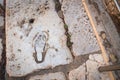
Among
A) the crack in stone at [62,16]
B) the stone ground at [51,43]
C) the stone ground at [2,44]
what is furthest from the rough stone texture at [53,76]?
the stone ground at [2,44]

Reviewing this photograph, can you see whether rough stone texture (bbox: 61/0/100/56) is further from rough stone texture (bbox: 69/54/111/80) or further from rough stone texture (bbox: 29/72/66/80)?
rough stone texture (bbox: 29/72/66/80)

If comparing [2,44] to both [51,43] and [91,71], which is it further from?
[91,71]

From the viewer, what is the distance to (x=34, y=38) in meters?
1.56

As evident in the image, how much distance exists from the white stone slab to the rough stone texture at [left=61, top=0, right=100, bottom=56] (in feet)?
0.21

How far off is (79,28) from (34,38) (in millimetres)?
334

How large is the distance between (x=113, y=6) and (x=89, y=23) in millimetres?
247

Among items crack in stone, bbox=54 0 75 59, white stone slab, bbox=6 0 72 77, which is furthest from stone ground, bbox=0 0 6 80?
crack in stone, bbox=54 0 75 59

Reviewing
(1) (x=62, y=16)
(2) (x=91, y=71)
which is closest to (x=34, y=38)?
(1) (x=62, y=16)

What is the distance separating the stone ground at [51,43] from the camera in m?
1.39

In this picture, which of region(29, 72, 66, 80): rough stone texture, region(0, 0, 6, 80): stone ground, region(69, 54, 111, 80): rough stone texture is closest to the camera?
region(69, 54, 111, 80): rough stone texture

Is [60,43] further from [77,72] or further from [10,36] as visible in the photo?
[10,36]

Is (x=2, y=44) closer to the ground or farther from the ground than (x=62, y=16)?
closer to the ground

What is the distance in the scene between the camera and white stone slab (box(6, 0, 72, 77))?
148cm

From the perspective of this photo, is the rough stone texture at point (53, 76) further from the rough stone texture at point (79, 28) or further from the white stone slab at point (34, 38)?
the rough stone texture at point (79, 28)
